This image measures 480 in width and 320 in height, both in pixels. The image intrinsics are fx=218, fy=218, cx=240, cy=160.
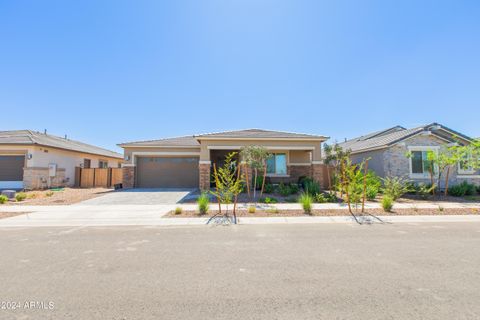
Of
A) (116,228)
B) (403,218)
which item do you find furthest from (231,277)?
(403,218)

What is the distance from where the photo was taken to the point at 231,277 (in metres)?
3.68

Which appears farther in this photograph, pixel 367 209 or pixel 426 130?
pixel 426 130

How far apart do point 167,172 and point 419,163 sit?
18.2 m

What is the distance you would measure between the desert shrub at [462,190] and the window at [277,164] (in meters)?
10.3

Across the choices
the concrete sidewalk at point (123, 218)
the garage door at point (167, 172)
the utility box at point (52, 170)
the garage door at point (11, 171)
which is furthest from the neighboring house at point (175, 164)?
the garage door at point (11, 171)

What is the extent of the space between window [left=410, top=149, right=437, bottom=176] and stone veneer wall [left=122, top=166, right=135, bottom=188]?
19.9 meters

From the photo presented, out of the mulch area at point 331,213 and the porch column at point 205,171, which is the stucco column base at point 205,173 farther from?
the mulch area at point 331,213

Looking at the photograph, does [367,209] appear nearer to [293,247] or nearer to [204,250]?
[293,247]

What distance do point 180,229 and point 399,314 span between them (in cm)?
562

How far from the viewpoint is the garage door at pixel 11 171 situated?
16203mm

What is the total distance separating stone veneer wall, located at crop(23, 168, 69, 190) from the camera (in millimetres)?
16016

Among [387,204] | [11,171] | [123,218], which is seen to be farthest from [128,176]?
[387,204]

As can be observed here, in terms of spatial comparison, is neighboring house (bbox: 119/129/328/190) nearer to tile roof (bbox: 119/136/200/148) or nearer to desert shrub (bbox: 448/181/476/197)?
tile roof (bbox: 119/136/200/148)

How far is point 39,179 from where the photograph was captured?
650 inches
